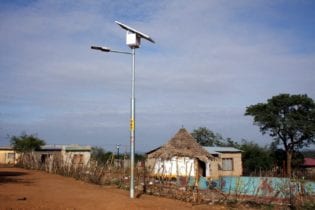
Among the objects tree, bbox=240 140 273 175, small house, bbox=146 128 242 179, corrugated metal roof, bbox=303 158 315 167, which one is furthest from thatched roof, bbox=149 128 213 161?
corrugated metal roof, bbox=303 158 315 167

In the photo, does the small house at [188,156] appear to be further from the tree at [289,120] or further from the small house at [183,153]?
the tree at [289,120]

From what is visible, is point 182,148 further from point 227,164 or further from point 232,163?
point 232,163

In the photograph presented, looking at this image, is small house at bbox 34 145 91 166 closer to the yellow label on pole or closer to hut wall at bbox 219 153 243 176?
hut wall at bbox 219 153 243 176

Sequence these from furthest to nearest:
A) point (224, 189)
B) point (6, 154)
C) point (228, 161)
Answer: point (6, 154)
point (228, 161)
point (224, 189)

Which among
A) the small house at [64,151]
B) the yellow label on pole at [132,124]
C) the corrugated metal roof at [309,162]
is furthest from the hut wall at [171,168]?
the corrugated metal roof at [309,162]

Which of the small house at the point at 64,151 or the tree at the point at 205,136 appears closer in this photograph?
the small house at the point at 64,151

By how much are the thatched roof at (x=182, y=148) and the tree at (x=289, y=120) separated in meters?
16.5

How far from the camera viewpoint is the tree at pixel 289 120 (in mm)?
49125

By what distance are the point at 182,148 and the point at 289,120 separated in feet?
62.0

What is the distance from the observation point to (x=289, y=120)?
4978 cm

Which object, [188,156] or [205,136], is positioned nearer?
Answer: [188,156]

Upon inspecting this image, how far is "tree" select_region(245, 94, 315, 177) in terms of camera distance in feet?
161

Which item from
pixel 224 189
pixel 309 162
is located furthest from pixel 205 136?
pixel 224 189

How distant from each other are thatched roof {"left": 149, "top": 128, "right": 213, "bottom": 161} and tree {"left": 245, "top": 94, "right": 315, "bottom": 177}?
16.5 metres
